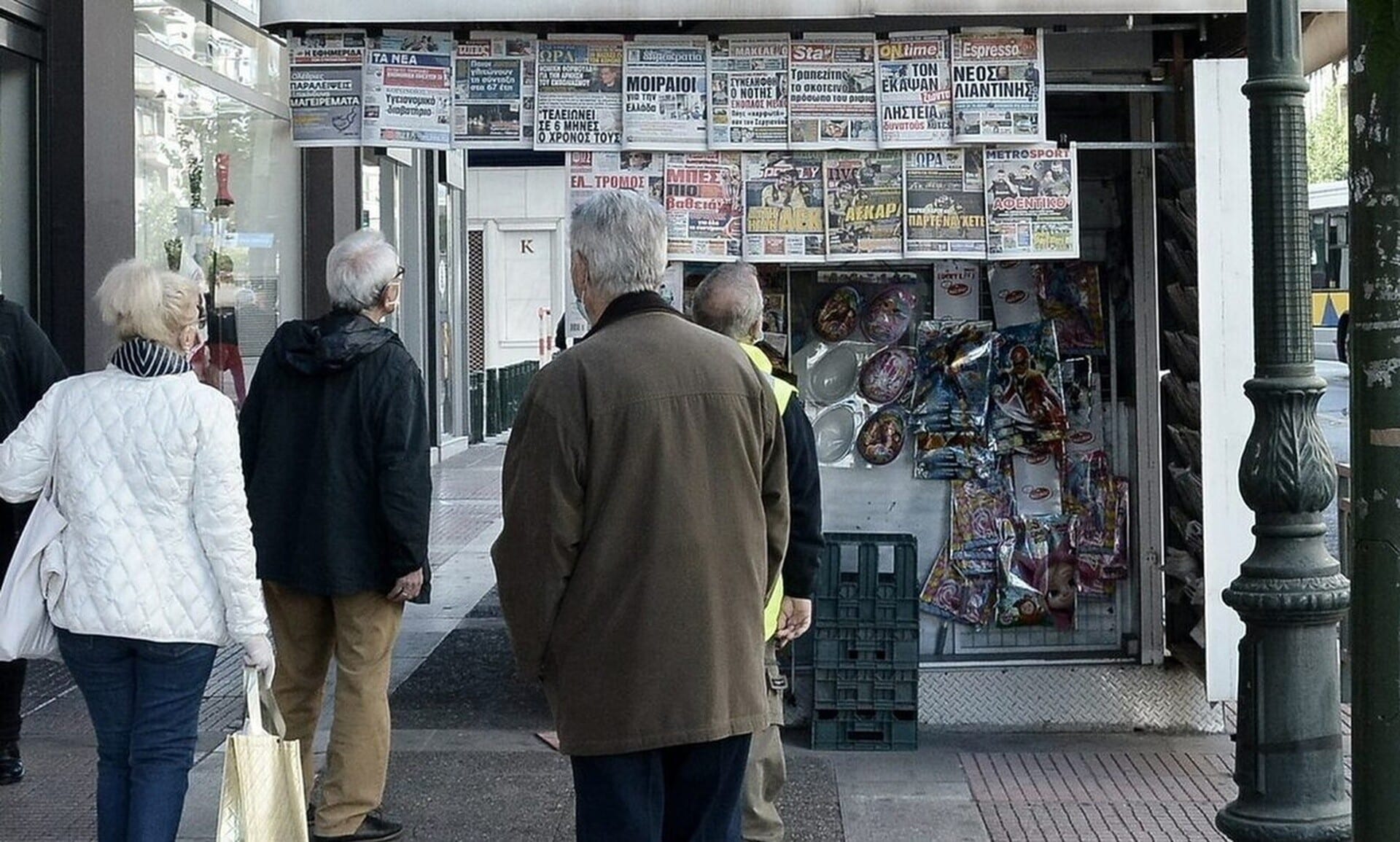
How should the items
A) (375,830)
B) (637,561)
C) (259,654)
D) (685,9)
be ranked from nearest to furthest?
(637,561), (259,654), (375,830), (685,9)

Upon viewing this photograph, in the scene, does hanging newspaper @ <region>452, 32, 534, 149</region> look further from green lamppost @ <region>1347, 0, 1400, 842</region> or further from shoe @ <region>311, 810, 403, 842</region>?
green lamppost @ <region>1347, 0, 1400, 842</region>

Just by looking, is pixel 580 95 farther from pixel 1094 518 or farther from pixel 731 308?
pixel 1094 518

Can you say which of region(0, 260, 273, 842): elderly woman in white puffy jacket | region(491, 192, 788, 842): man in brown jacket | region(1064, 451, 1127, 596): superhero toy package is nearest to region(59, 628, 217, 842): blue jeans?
region(0, 260, 273, 842): elderly woman in white puffy jacket

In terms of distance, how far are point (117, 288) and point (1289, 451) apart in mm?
3205

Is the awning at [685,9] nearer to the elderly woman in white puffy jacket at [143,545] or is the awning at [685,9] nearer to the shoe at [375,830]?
the elderly woman in white puffy jacket at [143,545]

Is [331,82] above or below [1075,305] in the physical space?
above

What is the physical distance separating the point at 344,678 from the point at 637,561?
2.16m

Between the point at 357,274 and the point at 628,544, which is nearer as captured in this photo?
the point at 628,544

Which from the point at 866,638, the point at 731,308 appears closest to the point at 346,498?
the point at 731,308

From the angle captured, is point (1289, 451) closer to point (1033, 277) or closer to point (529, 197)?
point (1033, 277)

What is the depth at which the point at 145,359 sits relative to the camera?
4324mm

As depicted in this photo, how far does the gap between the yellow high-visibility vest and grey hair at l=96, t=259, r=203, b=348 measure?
5.02ft

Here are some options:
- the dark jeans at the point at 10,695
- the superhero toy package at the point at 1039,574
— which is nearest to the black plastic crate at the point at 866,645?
the superhero toy package at the point at 1039,574

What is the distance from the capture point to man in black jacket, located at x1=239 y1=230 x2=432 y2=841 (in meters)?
5.16
